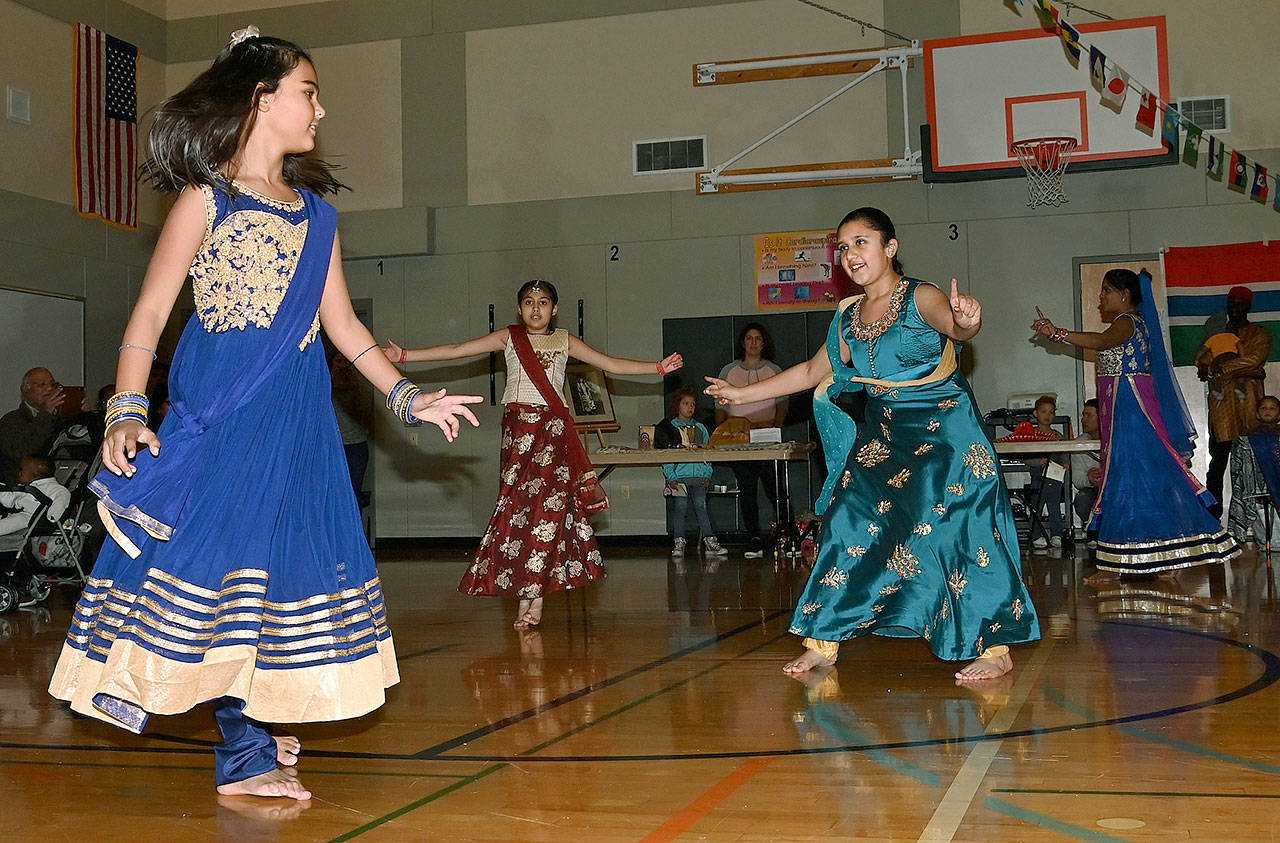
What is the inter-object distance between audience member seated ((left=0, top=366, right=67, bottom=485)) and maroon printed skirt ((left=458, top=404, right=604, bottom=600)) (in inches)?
152

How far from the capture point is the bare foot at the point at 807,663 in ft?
12.5

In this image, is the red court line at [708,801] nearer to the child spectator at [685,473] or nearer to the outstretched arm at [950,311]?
the outstretched arm at [950,311]

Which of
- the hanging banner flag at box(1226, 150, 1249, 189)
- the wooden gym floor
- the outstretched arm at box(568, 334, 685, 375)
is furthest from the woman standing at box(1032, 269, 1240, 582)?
the hanging banner flag at box(1226, 150, 1249, 189)

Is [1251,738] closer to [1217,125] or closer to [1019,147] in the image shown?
[1019,147]

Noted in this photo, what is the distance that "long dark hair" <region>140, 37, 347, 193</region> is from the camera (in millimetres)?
2346

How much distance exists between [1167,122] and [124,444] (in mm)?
8343

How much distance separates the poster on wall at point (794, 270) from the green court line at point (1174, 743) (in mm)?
7384

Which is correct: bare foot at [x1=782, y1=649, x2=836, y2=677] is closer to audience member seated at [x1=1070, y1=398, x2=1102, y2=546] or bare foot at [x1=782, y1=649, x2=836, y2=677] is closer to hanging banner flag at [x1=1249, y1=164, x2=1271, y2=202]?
audience member seated at [x1=1070, y1=398, x2=1102, y2=546]

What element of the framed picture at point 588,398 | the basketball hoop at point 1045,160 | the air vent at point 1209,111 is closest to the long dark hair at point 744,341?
the framed picture at point 588,398

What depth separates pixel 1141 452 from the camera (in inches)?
245

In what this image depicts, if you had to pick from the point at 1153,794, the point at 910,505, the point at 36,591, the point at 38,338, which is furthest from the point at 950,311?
the point at 38,338

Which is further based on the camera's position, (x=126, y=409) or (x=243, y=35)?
(x=243, y=35)

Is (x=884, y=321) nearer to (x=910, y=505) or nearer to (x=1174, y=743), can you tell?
(x=910, y=505)

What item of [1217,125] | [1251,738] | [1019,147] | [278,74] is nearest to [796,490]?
[1019,147]
